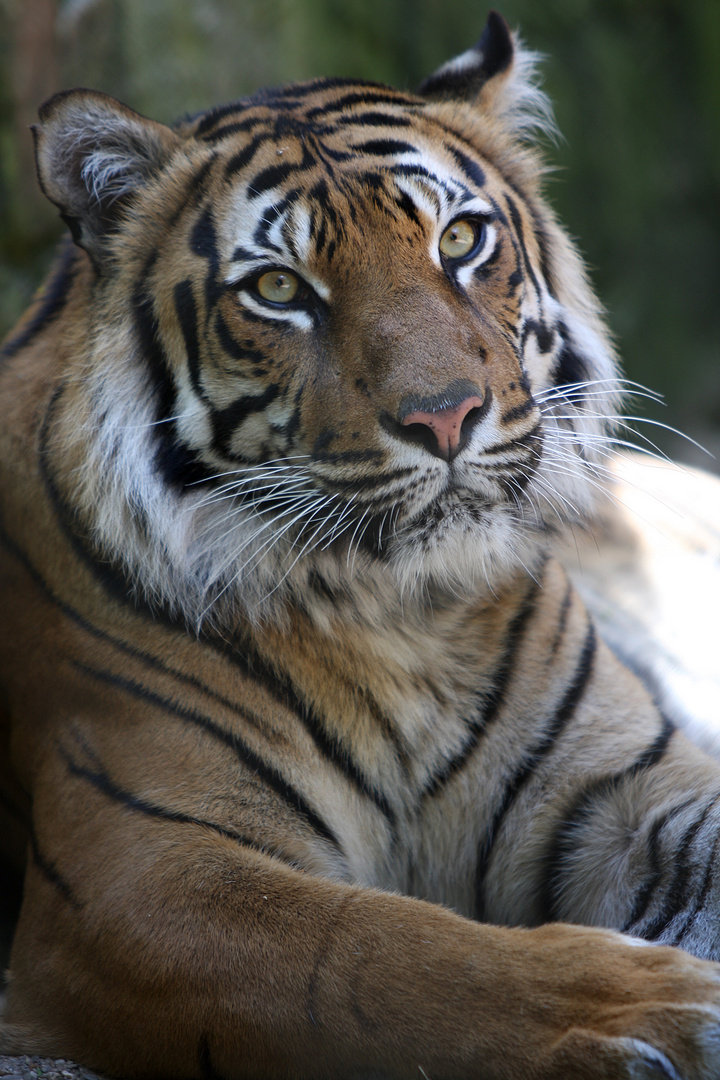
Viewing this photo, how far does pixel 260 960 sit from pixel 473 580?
695 mm

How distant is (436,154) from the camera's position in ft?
5.50

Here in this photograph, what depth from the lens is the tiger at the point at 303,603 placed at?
1354 mm

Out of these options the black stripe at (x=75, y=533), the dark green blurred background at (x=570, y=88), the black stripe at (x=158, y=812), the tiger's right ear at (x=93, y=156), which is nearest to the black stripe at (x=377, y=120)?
the tiger's right ear at (x=93, y=156)

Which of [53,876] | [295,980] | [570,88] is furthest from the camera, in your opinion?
[570,88]

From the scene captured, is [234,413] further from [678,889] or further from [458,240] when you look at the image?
[678,889]

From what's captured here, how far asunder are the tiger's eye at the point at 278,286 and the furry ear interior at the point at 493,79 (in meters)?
0.59

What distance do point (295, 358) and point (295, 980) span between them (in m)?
0.85

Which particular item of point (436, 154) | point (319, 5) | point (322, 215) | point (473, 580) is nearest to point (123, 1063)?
point (473, 580)

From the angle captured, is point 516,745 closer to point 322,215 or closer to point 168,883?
point 168,883

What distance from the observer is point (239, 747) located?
58.9 inches

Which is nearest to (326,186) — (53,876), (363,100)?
(363,100)

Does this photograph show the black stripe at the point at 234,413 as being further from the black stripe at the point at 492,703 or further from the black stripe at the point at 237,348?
the black stripe at the point at 492,703

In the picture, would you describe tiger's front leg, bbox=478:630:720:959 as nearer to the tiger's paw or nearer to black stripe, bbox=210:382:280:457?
the tiger's paw

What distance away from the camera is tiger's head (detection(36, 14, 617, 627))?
146cm
